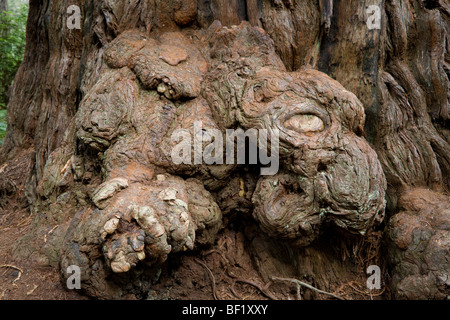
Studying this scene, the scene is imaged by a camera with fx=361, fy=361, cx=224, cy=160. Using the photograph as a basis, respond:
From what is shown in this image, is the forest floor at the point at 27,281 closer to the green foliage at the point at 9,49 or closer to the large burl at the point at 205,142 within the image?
the large burl at the point at 205,142

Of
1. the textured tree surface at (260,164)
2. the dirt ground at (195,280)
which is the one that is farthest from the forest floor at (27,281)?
the textured tree surface at (260,164)

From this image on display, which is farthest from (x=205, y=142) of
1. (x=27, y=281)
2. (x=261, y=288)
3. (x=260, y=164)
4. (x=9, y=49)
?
(x=9, y=49)

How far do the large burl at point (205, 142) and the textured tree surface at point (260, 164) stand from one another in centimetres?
1

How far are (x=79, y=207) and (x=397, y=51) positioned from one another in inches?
129

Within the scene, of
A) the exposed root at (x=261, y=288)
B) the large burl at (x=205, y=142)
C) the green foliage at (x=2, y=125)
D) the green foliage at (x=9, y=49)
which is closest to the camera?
the large burl at (x=205, y=142)

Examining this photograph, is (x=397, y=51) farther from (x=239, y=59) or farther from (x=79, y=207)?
(x=79, y=207)

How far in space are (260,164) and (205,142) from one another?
51cm

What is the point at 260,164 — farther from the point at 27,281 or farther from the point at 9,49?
the point at 9,49

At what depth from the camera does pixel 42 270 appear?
285cm

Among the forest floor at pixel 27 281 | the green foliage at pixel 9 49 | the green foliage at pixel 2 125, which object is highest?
the green foliage at pixel 9 49

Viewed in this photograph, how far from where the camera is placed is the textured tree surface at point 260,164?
8.74 ft

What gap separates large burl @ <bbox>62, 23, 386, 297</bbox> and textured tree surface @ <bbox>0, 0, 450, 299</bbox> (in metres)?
0.01

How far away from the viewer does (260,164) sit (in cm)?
305

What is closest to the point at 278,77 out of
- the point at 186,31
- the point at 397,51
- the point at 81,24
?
the point at 186,31
